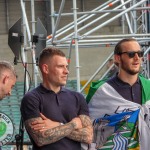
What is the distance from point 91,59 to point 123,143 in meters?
17.6

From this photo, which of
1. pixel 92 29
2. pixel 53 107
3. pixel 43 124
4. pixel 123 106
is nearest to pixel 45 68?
pixel 53 107

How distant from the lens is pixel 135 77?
18.1ft

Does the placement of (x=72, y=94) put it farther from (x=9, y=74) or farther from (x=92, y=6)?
(x=92, y=6)

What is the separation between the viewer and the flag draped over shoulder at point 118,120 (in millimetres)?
5441

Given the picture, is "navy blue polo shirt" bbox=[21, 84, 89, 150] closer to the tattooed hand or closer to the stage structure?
the tattooed hand

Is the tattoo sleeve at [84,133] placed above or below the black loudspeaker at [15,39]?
Result: below

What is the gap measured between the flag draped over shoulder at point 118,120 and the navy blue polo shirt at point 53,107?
0.97 feet

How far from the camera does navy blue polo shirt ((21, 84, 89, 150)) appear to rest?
5.18 m

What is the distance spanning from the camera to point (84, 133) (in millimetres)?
5246

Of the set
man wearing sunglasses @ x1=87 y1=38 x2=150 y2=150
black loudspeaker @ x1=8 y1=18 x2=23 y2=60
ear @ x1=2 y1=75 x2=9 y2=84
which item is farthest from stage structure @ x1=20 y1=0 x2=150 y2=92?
ear @ x1=2 y1=75 x2=9 y2=84

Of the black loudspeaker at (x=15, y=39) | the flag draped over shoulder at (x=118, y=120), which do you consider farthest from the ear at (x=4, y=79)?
the black loudspeaker at (x=15, y=39)

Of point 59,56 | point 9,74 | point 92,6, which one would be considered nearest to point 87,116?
point 59,56

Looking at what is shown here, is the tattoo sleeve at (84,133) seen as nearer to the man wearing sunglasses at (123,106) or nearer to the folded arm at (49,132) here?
the folded arm at (49,132)

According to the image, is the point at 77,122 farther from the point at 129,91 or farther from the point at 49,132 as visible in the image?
the point at 129,91
